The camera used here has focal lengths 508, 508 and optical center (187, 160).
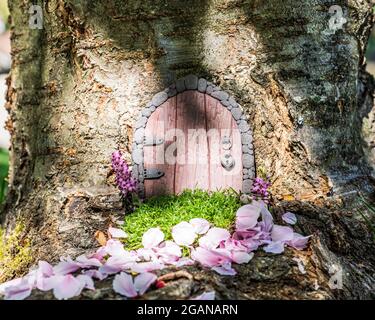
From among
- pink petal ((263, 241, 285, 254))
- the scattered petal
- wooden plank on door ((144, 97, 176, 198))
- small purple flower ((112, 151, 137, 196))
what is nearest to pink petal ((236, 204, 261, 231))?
pink petal ((263, 241, 285, 254))

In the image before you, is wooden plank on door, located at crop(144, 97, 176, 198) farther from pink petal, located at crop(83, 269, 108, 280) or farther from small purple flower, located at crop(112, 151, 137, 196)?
pink petal, located at crop(83, 269, 108, 280)

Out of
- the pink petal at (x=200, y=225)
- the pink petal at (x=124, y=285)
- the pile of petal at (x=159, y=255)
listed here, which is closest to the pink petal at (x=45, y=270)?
the pile of petal at (x=159, y=255)

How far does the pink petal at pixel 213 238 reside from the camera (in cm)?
236

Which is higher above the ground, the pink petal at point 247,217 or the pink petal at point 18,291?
the pink petal at point 247,217

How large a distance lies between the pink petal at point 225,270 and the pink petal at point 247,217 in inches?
11.4

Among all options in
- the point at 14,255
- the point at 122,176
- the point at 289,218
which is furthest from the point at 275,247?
the point at 14,255

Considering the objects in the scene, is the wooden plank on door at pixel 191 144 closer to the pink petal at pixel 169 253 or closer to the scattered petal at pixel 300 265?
the pink petal at pixel 169 253

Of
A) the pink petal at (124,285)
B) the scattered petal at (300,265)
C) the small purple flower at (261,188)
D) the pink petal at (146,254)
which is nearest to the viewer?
the pink petal at (124,285)

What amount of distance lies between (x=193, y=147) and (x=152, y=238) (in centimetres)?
65

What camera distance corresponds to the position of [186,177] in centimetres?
286

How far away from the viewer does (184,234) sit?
243 centimetres

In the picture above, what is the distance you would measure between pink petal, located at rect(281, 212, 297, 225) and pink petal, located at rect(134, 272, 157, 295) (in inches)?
32.7

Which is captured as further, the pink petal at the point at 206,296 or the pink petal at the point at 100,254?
the pink petal at the point at 100,254
